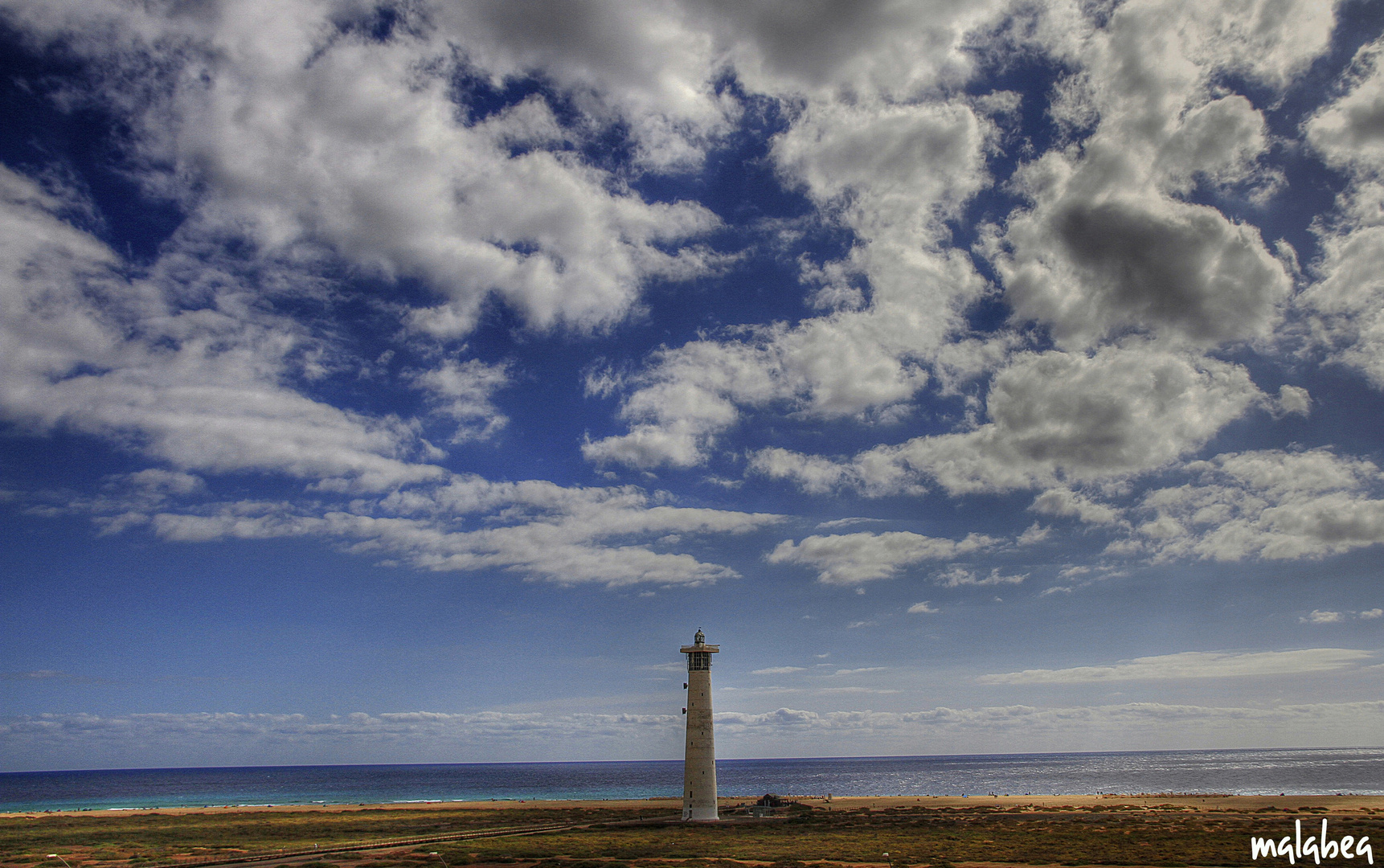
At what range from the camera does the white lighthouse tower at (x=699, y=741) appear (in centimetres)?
6034

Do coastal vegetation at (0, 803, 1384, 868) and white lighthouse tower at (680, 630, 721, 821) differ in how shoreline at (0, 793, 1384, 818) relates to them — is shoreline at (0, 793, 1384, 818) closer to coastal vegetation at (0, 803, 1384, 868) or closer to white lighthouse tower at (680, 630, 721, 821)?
coastal vegetation at (0, 803, 1384, 868)

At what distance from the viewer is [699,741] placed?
6019cm

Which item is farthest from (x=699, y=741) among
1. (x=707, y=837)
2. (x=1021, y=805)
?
(x=1021, y=805)

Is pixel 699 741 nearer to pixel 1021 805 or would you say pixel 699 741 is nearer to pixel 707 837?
pixel 707 837

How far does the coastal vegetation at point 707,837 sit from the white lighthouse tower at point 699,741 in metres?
1.91

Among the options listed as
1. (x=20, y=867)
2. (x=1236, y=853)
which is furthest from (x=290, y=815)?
(x=1236, y=853)

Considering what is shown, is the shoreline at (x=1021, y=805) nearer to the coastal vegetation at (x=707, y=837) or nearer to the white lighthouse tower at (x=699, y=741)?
the coastal vegetation at (x=707, y=837)

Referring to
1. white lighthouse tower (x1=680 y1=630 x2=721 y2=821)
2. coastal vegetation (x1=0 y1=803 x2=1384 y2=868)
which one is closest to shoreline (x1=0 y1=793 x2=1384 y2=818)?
coastal vegetation (x1=0 y1=803 x2=1384 y2=868)

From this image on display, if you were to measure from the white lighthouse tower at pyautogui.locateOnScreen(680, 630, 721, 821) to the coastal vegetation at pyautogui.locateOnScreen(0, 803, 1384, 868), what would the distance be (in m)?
1.91

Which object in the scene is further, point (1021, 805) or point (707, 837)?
point (1021, 805)

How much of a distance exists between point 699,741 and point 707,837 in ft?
26.4

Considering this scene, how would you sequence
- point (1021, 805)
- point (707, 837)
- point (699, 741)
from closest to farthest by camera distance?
point (707, 837) → point (699, 741) → point (1021, 805)

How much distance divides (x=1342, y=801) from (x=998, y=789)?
69805 millimetres

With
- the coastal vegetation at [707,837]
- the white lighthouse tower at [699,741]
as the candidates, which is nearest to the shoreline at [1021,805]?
the coastal vegetation at [707,837]
